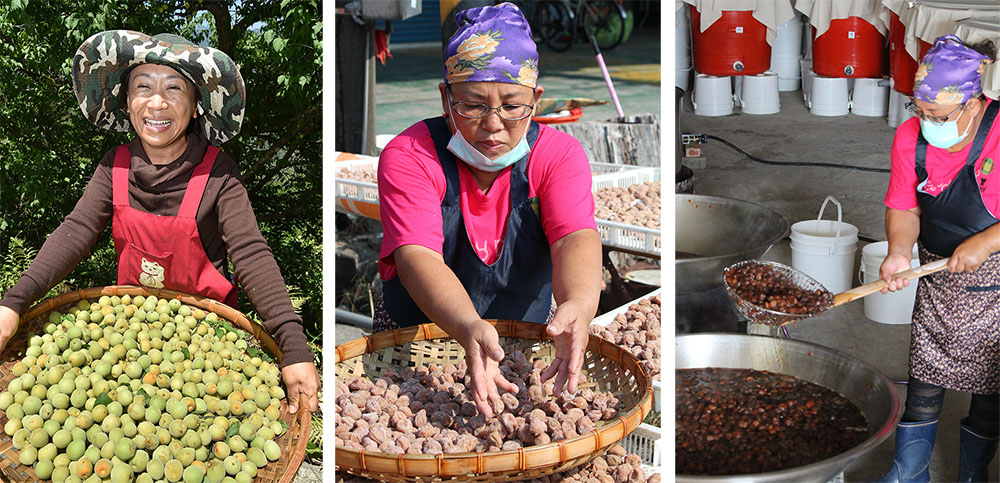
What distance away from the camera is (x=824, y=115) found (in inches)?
83.9

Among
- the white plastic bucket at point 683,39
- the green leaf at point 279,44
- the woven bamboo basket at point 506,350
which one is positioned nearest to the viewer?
the woven bamboo basket at point 506,350

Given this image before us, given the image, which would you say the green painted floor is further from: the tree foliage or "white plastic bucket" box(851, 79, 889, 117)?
"white plastic bucket" box(851, 79, 889, 117)

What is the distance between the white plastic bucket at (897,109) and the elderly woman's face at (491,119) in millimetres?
801

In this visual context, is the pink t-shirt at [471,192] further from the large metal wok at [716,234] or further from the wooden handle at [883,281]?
the wooden handle at [883,281]

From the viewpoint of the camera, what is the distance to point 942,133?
162 cm

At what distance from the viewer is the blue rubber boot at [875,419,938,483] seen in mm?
1853

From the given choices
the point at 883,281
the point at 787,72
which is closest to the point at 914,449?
the point at 883,281

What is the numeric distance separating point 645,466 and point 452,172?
0.75 m

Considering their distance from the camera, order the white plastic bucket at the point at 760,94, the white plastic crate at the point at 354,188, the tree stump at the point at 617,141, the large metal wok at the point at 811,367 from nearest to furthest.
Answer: the large metal wok at the point at 811,367 → the white plastic bucket at the point at 760,94 → the white plastic crate at the point at 354,188 → the tree stump at the point at 617,141

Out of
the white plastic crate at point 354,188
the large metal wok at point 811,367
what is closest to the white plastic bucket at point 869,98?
the large metal wok at point 811,367

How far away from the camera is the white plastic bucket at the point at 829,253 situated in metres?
1.87

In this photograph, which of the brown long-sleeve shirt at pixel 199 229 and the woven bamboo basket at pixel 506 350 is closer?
the woven bamboo basket at pixel 506 350

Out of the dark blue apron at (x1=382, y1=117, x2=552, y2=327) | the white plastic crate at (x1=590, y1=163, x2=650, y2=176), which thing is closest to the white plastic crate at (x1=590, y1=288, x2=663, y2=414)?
the dark blue apron at (x1=382, y1=117, x2=552, y2=327)

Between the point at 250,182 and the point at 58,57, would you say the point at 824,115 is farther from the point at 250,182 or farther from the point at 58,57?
the point at 58,57
